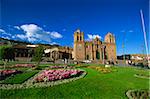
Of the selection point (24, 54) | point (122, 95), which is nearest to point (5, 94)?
point (122, 95)

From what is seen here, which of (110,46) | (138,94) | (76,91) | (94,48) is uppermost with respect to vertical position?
(110,46)

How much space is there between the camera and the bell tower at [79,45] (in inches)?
3716

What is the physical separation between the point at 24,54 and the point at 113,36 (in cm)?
5338

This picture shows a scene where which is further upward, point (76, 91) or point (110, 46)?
point (110, 46)

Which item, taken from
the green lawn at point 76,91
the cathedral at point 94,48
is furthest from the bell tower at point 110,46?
the green lawn at point 76,91

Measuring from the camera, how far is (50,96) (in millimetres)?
13000

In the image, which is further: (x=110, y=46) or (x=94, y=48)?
(x=110, y=46)

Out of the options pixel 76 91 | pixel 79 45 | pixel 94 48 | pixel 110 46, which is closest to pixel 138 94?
pixel 76 91

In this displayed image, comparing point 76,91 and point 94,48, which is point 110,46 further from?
point 76,91

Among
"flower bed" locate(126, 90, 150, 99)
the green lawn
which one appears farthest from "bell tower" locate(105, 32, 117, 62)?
"flower bed" locate(126, 90, 150, 99)

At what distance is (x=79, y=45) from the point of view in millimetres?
95875

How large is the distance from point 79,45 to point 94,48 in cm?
938

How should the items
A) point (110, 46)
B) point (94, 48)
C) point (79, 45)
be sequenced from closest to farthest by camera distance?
1. point (79, 45)
2. point (94, 48)
3. point (110, 46)

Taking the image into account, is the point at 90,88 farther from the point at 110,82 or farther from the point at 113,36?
the point at 113,36
